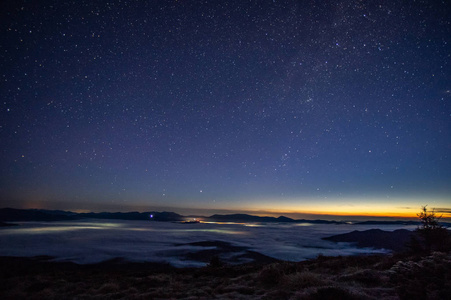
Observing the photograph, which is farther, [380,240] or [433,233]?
[380,240]

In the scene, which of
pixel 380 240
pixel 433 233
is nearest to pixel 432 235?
pixel 433 233

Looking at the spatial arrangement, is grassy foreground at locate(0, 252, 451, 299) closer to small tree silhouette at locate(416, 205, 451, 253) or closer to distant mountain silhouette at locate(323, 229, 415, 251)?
small tree silhouette at locate(416, 205, 451, 253)

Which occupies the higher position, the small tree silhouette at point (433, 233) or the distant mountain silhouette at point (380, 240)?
the small tree silhouette at point (433, 233)

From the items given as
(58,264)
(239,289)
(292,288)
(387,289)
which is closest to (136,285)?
(239,289)

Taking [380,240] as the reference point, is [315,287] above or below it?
above

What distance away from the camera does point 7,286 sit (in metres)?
13.4

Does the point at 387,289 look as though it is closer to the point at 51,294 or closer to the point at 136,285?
the point at 136,285

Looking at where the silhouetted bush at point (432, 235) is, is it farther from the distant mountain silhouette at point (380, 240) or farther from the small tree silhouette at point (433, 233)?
the distant mountain silhouette at point (380, 240)

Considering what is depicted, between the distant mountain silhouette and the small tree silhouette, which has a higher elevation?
the small tree silhouette

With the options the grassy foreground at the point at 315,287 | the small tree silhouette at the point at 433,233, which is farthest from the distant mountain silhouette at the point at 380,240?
the grassy foreground at the point at 315,287

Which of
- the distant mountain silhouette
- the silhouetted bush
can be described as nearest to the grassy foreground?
the silhouetted bush

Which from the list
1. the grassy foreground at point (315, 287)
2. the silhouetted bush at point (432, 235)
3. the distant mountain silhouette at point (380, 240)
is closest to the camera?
the grassy foreground at point (315, 287)

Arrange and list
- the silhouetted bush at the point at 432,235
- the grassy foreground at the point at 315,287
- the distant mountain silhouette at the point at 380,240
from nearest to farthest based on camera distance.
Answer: the grassy foreground at the point at 315,287
the silhouetted bush at the point at 432,235
the distant mountain silhouette at the point at 380,240

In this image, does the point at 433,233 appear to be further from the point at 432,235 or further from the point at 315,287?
the point at 315,287
